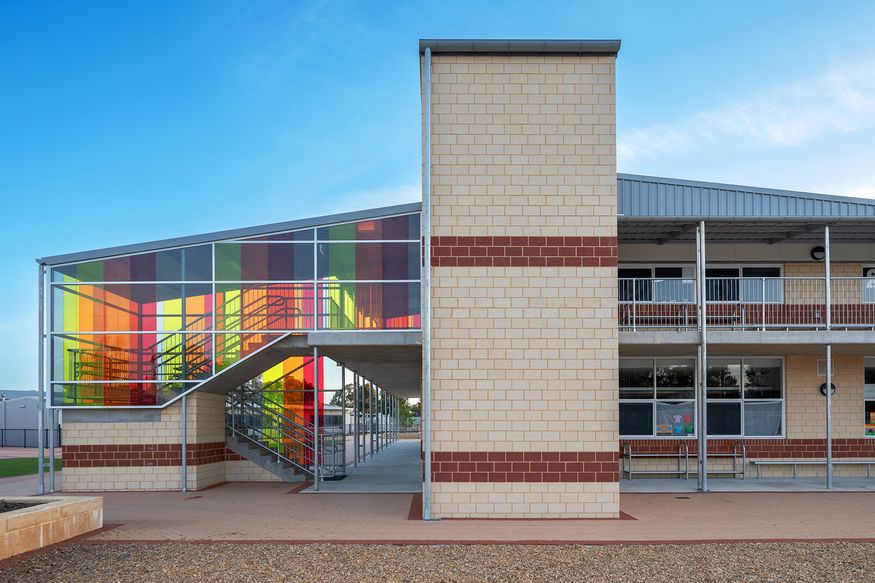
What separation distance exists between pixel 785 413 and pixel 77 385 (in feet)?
50.5

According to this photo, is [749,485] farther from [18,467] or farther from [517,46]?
[18,467]

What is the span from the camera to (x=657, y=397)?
1859cm

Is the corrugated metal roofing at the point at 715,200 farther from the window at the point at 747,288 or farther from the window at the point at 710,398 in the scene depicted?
the window at the point at 710,398

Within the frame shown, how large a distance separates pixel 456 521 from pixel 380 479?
6.47 meters

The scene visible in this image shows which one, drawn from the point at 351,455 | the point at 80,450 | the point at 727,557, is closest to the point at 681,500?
the point at 727,557

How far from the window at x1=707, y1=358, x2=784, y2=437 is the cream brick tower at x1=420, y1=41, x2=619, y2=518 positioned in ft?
23.2

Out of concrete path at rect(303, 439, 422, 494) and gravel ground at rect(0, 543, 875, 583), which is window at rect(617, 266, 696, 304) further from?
gravel ground at rect(0, 543, 875, 583)

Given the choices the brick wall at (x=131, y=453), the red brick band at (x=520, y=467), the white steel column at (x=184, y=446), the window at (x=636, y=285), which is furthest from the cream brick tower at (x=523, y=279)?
the brick wall at (x=131, y=453)

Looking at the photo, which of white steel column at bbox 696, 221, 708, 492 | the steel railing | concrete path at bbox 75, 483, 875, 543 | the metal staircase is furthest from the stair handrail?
white steel column at bbox 696, 221, 708, 492

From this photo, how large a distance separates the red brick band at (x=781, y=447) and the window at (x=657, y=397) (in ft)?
0.95

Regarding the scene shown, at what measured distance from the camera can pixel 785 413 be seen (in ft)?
60.9

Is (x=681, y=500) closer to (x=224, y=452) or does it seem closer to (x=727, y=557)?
(x=727, y=557)

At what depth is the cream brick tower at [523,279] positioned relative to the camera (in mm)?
12625

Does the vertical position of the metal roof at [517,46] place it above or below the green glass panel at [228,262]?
above
